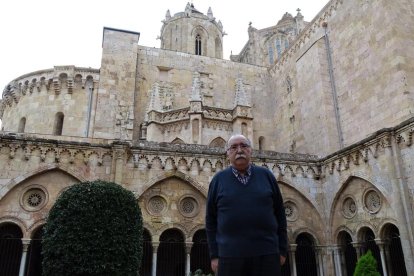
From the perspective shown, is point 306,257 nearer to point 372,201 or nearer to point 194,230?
point 372,201

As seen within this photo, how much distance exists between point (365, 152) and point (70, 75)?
17193 mm

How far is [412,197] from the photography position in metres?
11.9

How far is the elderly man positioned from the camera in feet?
10.6

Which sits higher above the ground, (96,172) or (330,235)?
(96,172)

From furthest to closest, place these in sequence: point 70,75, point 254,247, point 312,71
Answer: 1. point 70,75
2. point 312,71
3. point 254,247

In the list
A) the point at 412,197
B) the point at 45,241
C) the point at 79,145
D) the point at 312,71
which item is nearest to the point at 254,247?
the point at 45,241

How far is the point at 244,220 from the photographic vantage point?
3.30 m

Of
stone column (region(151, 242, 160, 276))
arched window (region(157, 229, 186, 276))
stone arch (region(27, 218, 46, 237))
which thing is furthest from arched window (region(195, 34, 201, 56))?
stone arch (region(27, 218, 46, 237))

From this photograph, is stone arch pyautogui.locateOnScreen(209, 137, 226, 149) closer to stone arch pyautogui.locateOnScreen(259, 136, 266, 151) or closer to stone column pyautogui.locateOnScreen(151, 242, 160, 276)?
stone arch pyautogui.locateOnScreen(259, 136, 266, 151)

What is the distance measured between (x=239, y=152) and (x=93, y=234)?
8062 millimetres

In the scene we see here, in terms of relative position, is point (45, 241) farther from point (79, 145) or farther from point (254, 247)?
point (254, 247)

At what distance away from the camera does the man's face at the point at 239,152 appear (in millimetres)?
3596

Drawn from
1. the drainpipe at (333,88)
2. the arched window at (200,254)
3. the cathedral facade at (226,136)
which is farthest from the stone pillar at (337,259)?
the arched window at (200,254)

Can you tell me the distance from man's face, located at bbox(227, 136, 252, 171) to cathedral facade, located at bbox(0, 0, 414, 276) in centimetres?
1055
